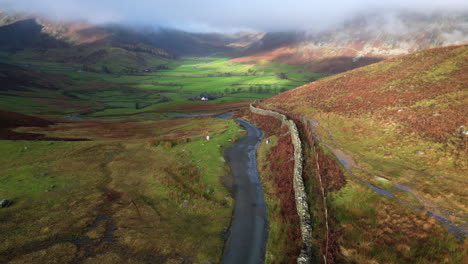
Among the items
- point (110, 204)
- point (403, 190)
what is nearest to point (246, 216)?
point (110, 204)

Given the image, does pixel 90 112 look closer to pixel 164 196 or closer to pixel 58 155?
pixel 58 155

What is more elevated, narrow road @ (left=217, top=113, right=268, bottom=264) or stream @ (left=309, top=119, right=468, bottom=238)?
stream @ (left=309, top=119, right=468, bottom=238)

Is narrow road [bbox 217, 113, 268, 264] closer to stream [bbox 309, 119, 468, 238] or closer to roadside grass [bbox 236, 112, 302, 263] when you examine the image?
roadside grass [bbox 236, 112, 302, 263]

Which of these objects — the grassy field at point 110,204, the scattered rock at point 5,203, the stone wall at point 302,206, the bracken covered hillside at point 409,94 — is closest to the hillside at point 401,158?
the bracken covered hillside at point 409,94

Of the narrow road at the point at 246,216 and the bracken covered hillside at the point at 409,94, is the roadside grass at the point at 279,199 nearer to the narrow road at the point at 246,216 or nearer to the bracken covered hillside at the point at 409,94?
the narrow road at the point at 246,216

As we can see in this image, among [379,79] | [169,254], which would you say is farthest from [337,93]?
[169,254]

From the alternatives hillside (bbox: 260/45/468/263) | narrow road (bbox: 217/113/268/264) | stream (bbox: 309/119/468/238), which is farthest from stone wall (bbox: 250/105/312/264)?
stream (bbox: 309/119/468/238)

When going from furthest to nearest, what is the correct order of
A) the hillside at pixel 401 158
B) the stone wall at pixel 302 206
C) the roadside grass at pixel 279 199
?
1. the roadside grass at pixel 279 199
2. the hillside at pixel 401 158
3. the stone wall at pixel 302 206

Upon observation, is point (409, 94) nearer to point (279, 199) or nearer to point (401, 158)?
point (401, 158)
